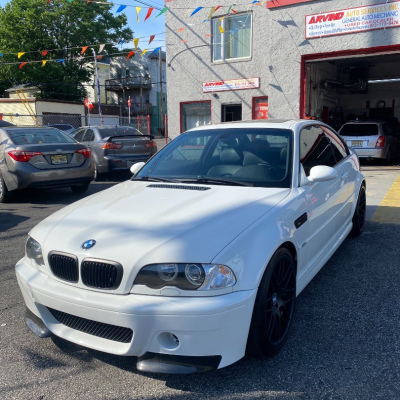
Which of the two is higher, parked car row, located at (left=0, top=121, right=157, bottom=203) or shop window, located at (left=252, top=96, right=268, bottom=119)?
shop window, located at (left=252, top=96, right=268, bottom=119)

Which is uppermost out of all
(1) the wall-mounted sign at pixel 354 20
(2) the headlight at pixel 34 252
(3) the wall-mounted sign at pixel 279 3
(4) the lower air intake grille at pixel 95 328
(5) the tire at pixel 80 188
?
(3) the wall-mounted sign at pixel 279 3

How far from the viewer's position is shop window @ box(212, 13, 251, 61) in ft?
47.1

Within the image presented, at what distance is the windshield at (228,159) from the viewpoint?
3.56 m

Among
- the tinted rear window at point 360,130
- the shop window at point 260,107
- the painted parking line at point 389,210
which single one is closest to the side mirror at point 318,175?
the painted parking line at point 389,210

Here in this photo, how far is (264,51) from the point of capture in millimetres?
13883

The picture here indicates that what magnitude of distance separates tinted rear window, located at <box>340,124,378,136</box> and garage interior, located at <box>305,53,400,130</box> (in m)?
1.96

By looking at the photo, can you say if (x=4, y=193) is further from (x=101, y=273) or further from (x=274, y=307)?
(x=274, y=307)

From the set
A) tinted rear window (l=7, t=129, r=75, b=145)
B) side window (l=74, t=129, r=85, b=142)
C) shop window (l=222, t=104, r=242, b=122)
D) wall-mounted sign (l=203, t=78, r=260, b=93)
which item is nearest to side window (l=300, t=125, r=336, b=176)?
tinted rear window (l=7, t=129, r=75, b=145)

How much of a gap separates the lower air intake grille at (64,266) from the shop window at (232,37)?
1309 centimetres

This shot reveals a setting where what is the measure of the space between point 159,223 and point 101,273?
486mm

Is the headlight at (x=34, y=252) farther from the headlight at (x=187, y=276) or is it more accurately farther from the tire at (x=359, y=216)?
the tire at (x=359, y=216)

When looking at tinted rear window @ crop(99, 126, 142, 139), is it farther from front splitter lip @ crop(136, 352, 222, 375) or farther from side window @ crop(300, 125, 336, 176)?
front splitter lip @ crop(136, 352, 222, 375)

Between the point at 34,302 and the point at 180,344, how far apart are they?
1.09m

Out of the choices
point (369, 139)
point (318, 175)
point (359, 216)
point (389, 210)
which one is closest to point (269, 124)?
point (318, 175)
